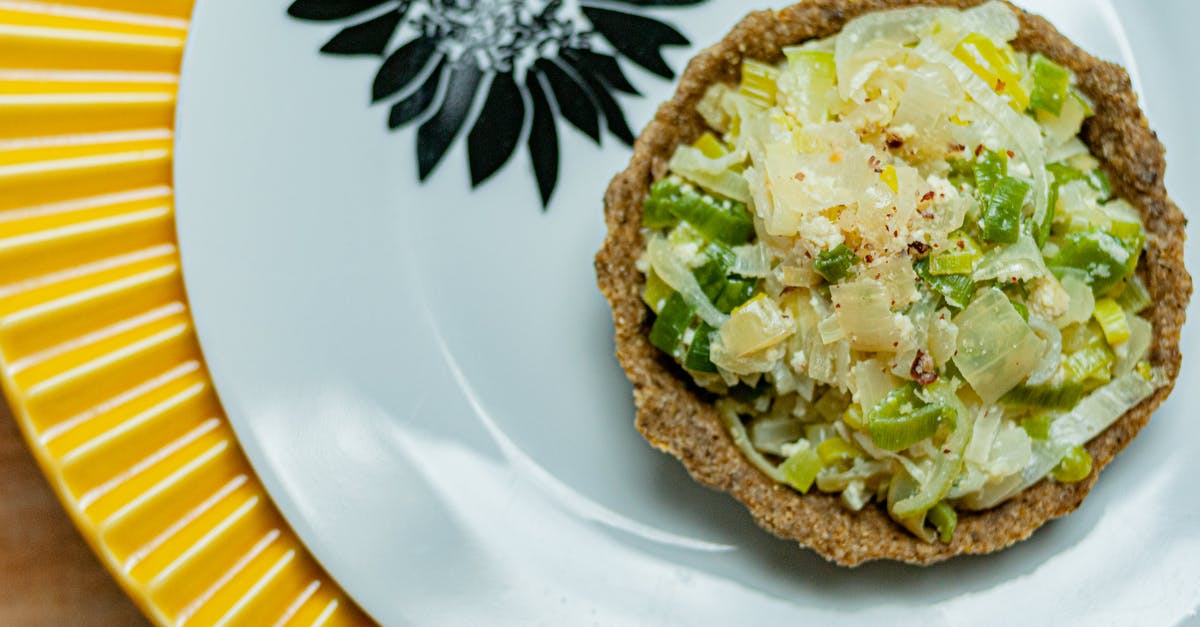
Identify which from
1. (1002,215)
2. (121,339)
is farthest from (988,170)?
(121,339)

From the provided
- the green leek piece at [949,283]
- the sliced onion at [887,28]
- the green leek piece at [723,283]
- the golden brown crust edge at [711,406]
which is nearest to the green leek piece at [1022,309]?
the green leek piece at [949,283]

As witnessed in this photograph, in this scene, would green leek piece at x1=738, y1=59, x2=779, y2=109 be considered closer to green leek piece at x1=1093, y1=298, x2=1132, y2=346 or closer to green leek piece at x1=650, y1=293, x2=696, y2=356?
green leek piece at x1=650, y1=293, x2=696, y2=356

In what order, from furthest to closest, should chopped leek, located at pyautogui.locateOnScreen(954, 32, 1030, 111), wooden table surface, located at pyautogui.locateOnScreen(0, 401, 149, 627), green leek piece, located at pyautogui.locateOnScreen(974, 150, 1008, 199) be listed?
wooden table surface, located at pyautogui.locateOnScreen(0, 401, 149, 627)
chopped leek, located at pyautogui.locateOnScreen(954, 32, 1030, 111)
green leek piece, located at pyautogui.locateOnScreen(974, 150, 1008, 199)

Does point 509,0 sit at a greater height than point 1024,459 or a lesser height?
greater

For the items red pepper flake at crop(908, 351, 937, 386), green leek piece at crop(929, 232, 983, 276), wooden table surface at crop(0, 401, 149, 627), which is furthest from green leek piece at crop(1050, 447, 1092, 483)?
wooden table surface at crop(0, 401, 149, 627)

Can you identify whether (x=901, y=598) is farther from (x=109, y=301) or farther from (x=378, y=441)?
(x=109, y=301)

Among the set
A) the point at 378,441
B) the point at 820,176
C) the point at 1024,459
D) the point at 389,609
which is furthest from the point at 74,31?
the point at 1024,459

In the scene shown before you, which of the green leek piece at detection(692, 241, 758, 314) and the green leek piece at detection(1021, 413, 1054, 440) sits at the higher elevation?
the green leek piece at detection(692, 241, 758, 314)
